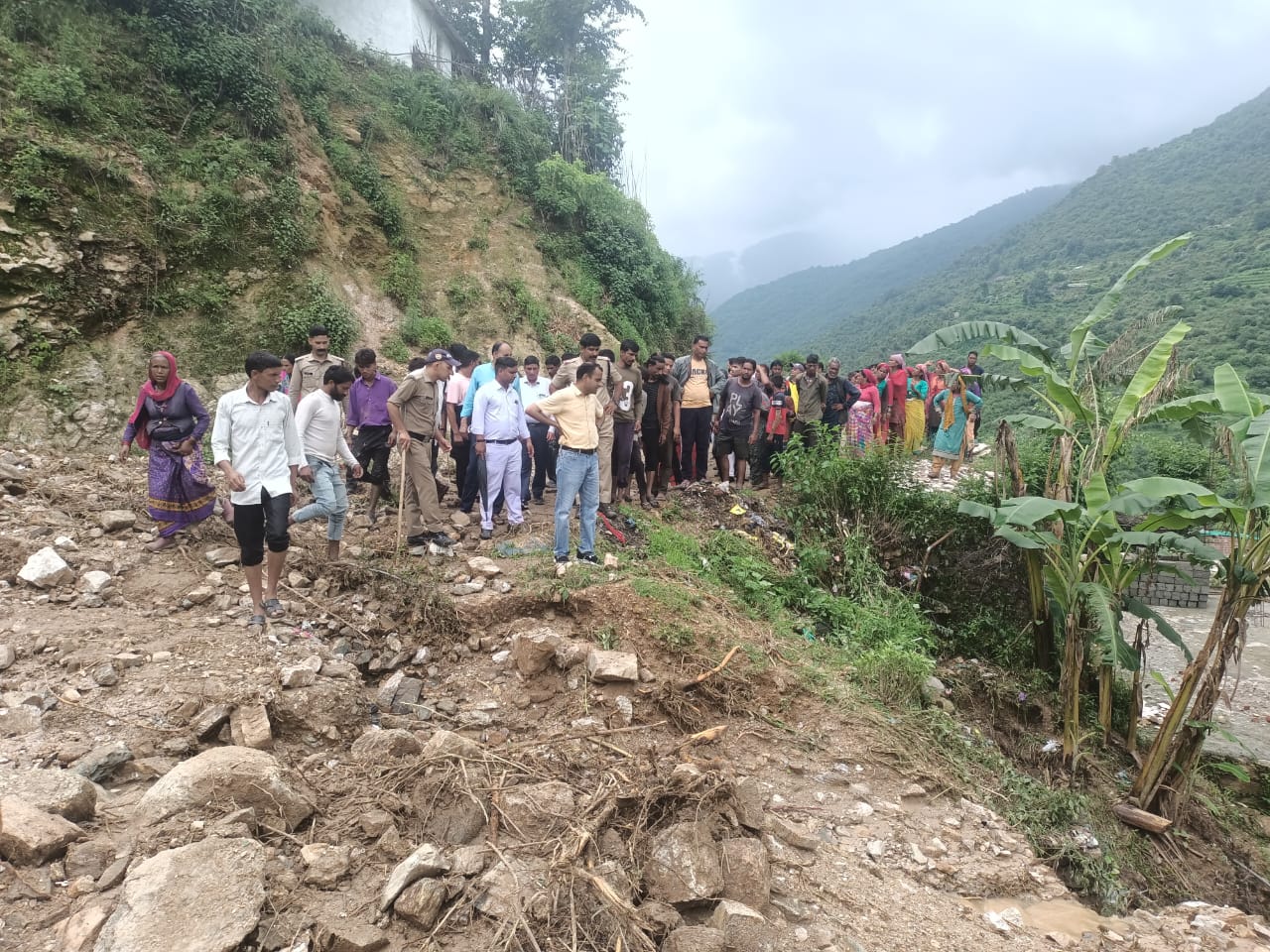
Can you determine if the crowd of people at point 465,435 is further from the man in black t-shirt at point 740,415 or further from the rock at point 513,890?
the rock at point 513,890

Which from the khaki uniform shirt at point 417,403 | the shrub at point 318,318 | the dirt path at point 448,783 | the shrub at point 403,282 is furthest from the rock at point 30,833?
the shrub at point 403,282

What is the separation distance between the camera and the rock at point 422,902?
82.8 inches

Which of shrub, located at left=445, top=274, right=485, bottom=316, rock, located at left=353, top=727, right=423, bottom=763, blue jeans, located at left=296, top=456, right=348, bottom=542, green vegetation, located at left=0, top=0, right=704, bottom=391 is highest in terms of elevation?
green vegetation, located at left=0, top=0, right=704, bottom=391

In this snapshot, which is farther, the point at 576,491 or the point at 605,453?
the point at 605,453

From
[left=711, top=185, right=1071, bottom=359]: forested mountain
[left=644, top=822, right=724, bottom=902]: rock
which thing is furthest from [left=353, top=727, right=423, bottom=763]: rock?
[left=711, top=185, right=1071, bottom=359]: forested mountain

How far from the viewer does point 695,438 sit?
816 centimetres

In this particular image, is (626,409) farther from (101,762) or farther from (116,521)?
(101,762)

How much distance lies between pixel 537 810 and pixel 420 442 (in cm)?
356

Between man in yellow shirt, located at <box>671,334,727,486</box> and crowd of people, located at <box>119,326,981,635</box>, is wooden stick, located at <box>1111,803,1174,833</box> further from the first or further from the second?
man in yellow shirt, located at <box>671,334,727,486</box>

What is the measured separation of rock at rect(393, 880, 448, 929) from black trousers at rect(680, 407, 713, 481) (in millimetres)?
6259

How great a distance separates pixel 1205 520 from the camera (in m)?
4.43

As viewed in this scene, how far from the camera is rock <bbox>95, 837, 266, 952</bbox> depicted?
1.82 metres

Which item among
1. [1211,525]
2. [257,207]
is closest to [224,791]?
[1211,525]

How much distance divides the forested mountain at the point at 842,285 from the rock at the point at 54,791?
60.8 m
